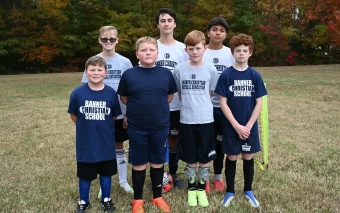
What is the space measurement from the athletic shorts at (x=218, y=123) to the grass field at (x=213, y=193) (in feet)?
2.07

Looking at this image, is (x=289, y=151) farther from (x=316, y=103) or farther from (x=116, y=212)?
(x=316, y=103)

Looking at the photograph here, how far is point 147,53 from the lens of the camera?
10.7 ft

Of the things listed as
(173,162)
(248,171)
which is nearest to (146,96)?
(173,162)

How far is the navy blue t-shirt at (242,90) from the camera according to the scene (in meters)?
3.35

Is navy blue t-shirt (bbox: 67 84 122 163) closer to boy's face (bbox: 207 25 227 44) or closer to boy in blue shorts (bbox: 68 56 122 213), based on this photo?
boy in blue shorts (bbox: 68 56 122 213)

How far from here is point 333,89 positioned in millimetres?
12547

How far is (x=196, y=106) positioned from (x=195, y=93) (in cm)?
14

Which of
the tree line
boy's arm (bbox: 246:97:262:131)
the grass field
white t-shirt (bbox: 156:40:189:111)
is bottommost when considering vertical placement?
the grass field

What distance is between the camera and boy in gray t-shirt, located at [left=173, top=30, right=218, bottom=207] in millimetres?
3441

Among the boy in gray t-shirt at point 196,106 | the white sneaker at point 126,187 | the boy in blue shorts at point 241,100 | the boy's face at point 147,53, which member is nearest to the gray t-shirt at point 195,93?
the boy in gray t-shirt at point 196,106

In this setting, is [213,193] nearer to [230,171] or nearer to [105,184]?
[230,171]

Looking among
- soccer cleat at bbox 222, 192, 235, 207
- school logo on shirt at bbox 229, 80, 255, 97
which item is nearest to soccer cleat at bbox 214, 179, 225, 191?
soccer cleat at bbox 222, 192, 235, 207

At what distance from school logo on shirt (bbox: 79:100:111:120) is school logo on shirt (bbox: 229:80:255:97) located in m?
1.28

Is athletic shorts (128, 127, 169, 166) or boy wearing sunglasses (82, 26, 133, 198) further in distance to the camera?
boy wearing sunglasses (82, 26, 133, 198)
